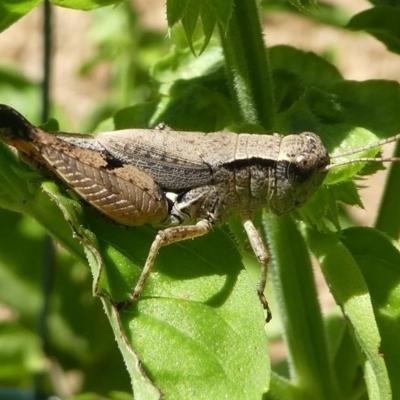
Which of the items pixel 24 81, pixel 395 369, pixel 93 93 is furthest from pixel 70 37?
pixel 395 369

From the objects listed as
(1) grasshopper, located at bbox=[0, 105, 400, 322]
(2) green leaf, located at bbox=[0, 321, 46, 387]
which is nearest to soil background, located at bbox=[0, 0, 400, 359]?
(2) green leaf, located at bbox=[0, 321, 46, 387]

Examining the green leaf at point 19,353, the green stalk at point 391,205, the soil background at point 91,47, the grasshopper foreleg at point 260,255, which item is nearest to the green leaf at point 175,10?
the grasshopper foreleg at point 260,255

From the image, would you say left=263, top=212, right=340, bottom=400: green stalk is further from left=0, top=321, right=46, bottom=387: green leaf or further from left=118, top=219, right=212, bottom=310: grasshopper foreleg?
left=0, top=321, right=46, bottom=387: green leaf

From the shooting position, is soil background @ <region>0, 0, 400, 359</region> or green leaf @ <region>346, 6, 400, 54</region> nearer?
green leaf @ <region>346, 6, 400, 54</region>

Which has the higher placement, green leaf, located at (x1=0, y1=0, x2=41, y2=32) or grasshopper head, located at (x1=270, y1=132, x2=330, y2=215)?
green leaf, located at (x1=0, y1=0, x2=41, y2=32)

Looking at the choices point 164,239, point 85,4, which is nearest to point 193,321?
point 164,239

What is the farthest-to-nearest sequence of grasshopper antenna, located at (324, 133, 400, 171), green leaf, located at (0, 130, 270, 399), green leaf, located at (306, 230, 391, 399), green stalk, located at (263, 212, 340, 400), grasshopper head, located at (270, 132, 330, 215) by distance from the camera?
green stalk, located at (263, 212, 340, 400) < grasshopper head, located at (270, 132, 330, 215) < grasshopper antenna, located at (324, 133, 400, 171) < green leaf, located at (306, 230, 391, 399) < green leaf, located at (0, 130, 270, 399)

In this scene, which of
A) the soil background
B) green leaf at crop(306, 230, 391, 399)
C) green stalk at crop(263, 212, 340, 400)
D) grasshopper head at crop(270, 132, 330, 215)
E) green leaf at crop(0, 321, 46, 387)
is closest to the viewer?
green leaf at crop(306, 230, 391, 399)
